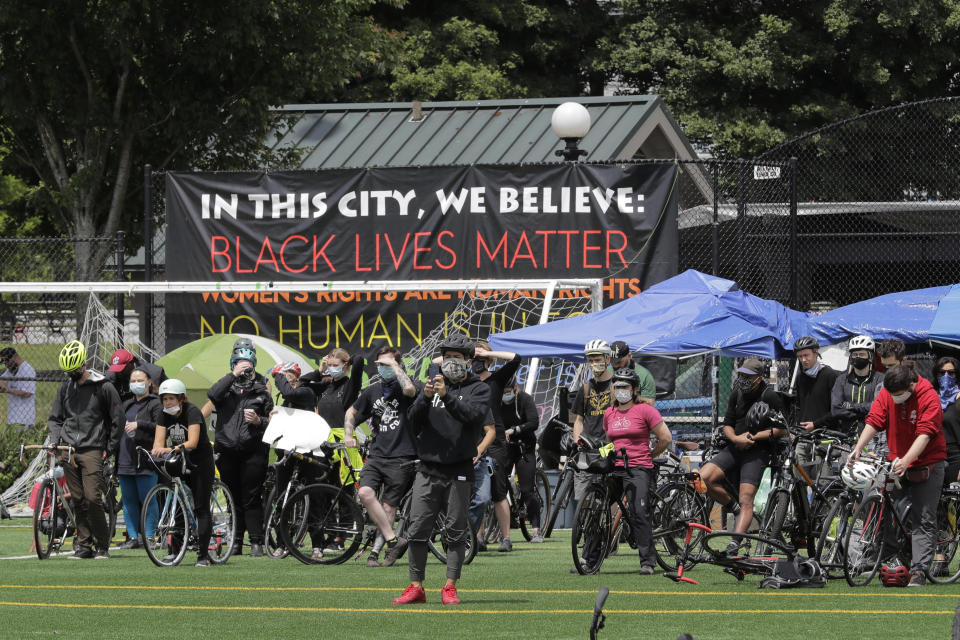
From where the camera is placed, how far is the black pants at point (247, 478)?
586 inches

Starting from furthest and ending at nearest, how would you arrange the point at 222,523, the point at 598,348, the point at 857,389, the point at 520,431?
the point at 520,431
the point at 857,389
the point at 222,523
the point at 598,348

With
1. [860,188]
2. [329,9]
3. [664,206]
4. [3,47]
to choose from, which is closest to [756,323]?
[664,206]

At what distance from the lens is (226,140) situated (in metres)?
24.5

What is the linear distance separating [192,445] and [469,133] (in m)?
15.3

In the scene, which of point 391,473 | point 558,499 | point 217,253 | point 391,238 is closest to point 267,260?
point 217,253

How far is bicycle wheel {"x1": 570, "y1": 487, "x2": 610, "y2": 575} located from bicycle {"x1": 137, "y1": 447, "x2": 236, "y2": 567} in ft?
10.6

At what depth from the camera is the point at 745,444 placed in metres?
13.5

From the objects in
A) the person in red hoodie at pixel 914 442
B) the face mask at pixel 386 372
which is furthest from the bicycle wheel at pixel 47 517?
the person in red hoodie at pixel 914 442

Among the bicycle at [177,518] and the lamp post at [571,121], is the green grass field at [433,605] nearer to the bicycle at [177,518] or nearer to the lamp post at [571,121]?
the bicycle at [177,518]

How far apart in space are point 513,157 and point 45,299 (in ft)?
26.6

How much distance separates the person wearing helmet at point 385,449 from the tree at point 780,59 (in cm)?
2271

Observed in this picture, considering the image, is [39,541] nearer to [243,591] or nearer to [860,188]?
[243,591]

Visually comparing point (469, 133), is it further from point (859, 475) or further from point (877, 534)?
point (859, 475)

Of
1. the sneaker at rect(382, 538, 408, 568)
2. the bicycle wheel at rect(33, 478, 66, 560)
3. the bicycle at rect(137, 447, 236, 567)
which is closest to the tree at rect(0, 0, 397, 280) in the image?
the bicycle wheel at rect(33, 478, 66, 560)
